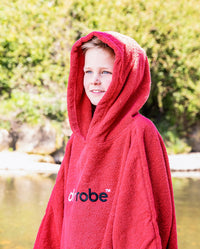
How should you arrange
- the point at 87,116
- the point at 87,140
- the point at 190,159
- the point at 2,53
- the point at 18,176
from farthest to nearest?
1. the point at 190,159
2. the point at 2,53
3. the point at 18,176
4. the point at 87,116
5. the point at 87,140

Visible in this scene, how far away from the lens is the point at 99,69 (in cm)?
134

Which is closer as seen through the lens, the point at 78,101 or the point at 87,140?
the point at 87,140

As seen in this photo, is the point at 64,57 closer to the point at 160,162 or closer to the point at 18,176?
the point at 18,176

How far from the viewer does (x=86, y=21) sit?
8461mm

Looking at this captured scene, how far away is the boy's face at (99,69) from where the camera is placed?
1.33 meters

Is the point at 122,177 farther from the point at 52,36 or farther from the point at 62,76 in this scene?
the point at 52,36

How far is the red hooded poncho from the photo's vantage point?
46.3 inches

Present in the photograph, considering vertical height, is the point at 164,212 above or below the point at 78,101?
below

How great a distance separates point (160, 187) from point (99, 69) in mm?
473

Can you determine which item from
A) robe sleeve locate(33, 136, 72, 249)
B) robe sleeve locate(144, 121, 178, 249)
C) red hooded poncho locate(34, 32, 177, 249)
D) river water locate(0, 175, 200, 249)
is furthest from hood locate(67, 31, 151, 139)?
river water locate(0, 175, 200, 249)

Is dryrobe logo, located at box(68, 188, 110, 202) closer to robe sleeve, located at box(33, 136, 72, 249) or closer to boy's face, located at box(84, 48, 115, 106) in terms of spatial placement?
robe sleeve, located at box(33, 136, 72, 249)

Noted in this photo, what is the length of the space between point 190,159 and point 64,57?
12.7 feet

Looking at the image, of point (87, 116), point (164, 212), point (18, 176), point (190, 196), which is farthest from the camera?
point (18, 176)

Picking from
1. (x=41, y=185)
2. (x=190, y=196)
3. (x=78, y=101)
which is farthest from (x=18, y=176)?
(x=78, y=101)
